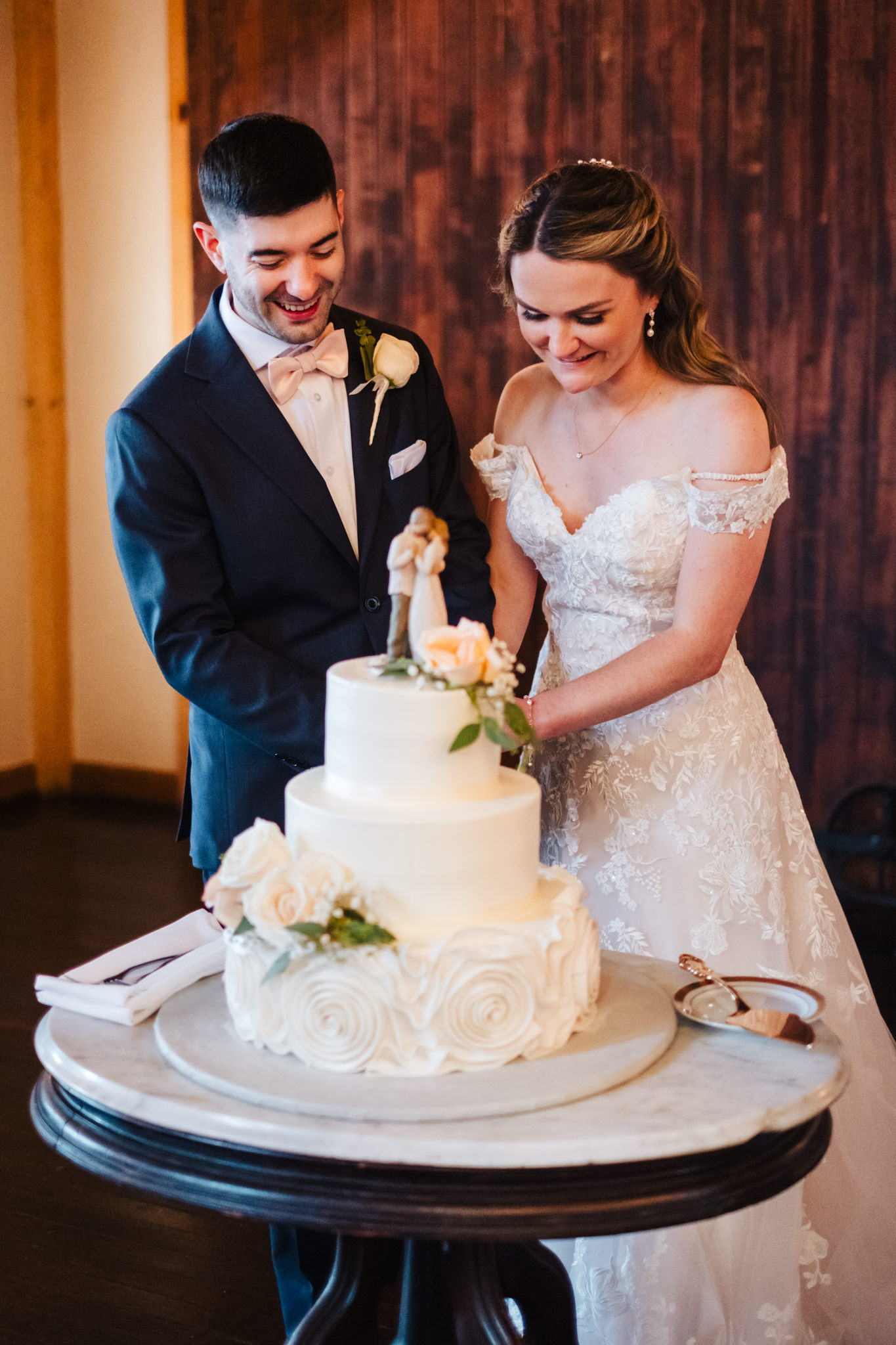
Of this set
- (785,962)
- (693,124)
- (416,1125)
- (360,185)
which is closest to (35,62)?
(360,185)

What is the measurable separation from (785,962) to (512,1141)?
121 cm

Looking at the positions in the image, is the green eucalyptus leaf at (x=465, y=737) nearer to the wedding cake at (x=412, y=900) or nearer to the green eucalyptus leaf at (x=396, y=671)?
the wedding cake at (x=412, y=900)

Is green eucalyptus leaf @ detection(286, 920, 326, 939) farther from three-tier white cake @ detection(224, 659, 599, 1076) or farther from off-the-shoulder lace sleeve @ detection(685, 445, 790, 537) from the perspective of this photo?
off-the-shoulder lace sleeve @ detection(685, 445, 790, 537)

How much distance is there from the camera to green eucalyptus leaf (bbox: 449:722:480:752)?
1.42 meters

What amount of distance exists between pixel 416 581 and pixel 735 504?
906 mm

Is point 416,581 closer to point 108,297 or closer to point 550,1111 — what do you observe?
point 550,1111

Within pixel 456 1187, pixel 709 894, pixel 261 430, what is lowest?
pixel 709 894

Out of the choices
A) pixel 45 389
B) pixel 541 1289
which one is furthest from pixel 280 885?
pixel 45 389

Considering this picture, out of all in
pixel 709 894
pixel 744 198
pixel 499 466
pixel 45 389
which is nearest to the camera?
pixel 709 894

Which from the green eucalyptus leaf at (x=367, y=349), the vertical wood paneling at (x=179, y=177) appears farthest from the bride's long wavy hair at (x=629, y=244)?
the vertical wood paneling at (x=179, y=177)

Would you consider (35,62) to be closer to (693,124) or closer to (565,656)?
(693,124)

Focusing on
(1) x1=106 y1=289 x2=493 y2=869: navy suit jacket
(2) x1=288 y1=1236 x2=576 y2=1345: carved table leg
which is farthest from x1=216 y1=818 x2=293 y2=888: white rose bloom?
(1) x1=106 y1=289 x2=493 y2=869: navy suit jacket

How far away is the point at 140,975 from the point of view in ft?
5.30

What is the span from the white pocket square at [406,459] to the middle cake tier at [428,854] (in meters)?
1.02
